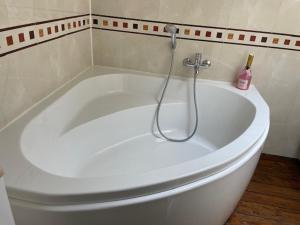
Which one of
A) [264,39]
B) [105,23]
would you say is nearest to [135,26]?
[105,23]

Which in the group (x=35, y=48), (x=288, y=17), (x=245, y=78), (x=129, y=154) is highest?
(x=288, y=17)

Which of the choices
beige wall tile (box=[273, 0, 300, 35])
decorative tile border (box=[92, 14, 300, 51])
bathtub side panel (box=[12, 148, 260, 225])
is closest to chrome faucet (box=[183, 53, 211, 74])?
decorative tile border (box=[92, 14, 300, 51])

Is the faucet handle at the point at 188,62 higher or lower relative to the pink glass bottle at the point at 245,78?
higher

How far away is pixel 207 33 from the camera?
1719 mm

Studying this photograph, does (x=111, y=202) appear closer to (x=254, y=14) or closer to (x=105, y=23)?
(x=105, y=23)

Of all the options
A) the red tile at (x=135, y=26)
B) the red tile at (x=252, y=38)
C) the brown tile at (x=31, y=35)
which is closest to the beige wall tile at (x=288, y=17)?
the red tile at (x=252, y=38)

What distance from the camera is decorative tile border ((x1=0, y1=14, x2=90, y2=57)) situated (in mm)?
1020

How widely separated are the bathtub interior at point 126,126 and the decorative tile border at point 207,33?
1.13 ft

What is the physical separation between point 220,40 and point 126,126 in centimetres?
91

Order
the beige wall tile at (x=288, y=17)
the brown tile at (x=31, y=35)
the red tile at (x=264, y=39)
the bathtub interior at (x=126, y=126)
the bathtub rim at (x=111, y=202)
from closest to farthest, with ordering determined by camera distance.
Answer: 1. the bathtub rim at (x=111, y=202)
2. the brown tile at (x=31, y=35)
3. the bathtub interior at (x=126, y=126)
4. the beige wall tile at (x=288, y=17)
5. the red tile at (x=264, y=39)

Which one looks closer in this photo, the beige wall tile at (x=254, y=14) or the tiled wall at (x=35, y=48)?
the tiled wall at (x=35, y=48)

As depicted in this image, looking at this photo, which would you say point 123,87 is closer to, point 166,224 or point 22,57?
point 22,57

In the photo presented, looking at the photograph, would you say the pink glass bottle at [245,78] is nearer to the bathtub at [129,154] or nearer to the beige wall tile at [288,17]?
the bathtub at [129,154]

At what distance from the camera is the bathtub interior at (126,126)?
131 centimetres
